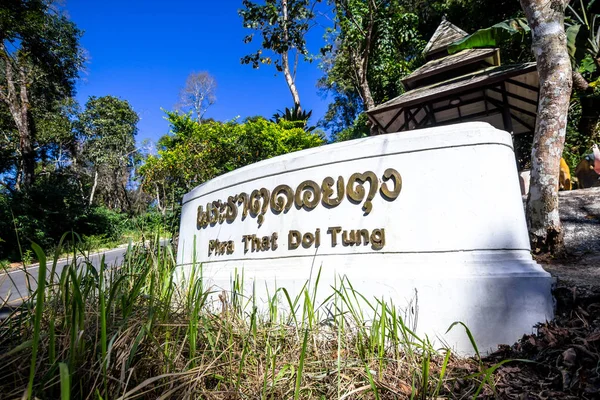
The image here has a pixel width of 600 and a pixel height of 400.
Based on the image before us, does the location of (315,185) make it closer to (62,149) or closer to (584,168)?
(584,168)

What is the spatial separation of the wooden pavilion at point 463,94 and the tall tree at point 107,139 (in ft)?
75.8

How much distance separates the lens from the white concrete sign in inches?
102

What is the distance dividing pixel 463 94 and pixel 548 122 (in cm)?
351

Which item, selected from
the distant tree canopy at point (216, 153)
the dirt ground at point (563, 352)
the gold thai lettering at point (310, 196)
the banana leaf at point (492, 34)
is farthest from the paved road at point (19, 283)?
the banana leaf at point (492, 34)

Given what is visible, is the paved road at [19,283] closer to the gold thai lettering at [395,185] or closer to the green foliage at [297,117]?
the gold thai lettering at [395,185]

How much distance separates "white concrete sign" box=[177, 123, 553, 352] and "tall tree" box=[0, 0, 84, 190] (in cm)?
1704

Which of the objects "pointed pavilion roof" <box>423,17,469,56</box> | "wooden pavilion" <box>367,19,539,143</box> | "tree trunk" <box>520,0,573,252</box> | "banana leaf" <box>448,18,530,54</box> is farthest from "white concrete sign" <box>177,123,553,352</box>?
"pointed pavilion roof" <box>423,17,469,56</box>

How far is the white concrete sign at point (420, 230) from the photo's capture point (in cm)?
259

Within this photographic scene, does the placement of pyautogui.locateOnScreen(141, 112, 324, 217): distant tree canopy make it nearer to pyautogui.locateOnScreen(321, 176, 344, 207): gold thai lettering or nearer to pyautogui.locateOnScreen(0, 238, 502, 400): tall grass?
pyautogui.locateOnScreen(321, 176, 344, 207): gold thai lettering

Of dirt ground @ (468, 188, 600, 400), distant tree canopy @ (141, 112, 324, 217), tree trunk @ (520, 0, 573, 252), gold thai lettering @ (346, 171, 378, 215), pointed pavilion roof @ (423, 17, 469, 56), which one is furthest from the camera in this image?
distant tree canopy @ (141, 112, 324, 217)

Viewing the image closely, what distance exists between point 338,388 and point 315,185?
6.54 feet

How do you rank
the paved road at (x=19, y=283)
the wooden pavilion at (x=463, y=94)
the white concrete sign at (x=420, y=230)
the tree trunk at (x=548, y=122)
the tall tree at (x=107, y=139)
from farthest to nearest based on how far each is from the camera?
the tall tree at (x=107, y=139), the wooden pavilion at (x=463, y=94), the tree trunk at (x=548, y=122), the white concrete sign at (x=420, y=230), the paved road at (x=19, y=283)

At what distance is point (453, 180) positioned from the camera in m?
2.91

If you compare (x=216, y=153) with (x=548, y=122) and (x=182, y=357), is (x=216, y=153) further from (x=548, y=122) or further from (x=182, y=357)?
(x=182, y=357)
